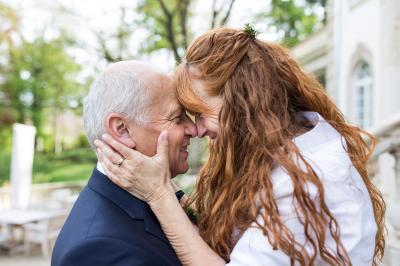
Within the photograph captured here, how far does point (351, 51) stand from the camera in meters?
13.9

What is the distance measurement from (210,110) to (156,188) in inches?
15.8

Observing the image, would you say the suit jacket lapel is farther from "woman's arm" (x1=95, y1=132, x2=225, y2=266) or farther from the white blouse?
the white blouse

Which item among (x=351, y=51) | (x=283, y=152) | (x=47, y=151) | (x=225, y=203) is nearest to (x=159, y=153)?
(x=225, y=203)

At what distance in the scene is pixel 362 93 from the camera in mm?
13953

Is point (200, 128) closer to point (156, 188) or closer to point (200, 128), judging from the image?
point (200, 128)

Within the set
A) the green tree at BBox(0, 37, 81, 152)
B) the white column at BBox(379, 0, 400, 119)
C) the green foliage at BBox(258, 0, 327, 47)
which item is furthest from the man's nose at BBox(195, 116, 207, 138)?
the green foliage at BBox(258, 0, 327, 47)

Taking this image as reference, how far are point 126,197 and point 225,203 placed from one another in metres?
0.43

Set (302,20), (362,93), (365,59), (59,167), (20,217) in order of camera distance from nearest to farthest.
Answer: (20,217) → (365,59) → (362,93) → (59,167) → (302,20)

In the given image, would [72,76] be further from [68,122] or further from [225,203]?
[225,203]

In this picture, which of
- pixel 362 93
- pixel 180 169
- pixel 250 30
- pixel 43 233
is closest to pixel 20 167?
pixel 43 233

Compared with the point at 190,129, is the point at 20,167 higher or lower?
lower

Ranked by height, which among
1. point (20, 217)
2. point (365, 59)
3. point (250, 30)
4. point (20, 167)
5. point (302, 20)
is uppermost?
point (302, 20)

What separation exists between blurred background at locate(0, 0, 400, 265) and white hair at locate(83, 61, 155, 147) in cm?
20

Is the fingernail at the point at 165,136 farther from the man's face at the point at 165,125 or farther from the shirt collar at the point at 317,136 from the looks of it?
the shirt collar at the point at 317,136
